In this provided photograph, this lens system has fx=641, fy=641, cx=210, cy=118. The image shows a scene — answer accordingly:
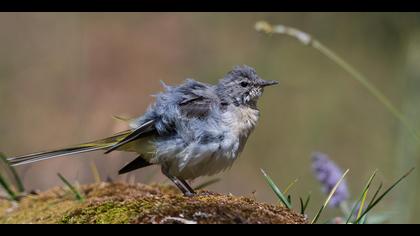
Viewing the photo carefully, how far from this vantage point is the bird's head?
482cm

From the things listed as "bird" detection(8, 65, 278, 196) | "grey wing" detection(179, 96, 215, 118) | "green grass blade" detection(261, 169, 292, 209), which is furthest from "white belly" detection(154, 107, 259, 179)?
"green grass blade" detection(261, 169, 292, 209)

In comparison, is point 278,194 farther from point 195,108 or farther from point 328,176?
point 195,108

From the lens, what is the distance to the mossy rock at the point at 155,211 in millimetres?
2643

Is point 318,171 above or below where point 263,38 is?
below

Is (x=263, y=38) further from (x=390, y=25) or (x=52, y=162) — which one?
(x=52, y=162)

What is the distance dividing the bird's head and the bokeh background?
2.77 metres

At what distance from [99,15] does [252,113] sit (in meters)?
7.21

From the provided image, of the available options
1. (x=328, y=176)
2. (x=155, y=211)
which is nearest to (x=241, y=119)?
(x=328, y=176)

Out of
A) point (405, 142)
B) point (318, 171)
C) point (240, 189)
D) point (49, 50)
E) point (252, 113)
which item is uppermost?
point (49, 50)

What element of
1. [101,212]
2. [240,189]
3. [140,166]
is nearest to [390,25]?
[240,189]

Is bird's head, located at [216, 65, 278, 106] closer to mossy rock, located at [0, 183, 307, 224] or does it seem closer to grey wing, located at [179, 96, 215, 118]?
grey wing, located at [179, 96, 215, 118]

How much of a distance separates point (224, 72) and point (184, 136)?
178 inches

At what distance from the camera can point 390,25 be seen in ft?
29.8

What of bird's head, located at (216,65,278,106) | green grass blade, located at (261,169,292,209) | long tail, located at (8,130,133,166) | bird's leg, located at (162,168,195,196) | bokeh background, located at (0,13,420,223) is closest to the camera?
green grass blade, located at (261,169,292,209)
